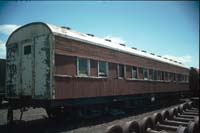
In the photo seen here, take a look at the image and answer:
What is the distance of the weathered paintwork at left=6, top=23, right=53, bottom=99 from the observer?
7965mm

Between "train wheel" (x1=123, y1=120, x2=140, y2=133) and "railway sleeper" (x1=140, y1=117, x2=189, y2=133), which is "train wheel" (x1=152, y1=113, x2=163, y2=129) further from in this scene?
"train wheel" (x1=123, y1=120, x2=140, y2=133)

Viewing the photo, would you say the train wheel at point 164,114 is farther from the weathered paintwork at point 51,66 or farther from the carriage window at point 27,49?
the carriage window at point 27,49

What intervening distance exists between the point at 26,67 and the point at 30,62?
0.33 meters

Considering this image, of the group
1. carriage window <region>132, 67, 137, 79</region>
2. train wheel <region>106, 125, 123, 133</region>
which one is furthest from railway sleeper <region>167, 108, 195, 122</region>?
train wheel <region>106, 125, 123, 133</region>

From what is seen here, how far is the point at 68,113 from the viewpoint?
9531mm

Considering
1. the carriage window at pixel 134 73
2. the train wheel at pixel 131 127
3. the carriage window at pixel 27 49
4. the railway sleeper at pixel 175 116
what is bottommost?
the railway sleeper at pixel 175 116

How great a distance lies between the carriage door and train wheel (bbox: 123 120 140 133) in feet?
13.9

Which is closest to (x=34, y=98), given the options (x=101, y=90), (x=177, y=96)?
(x=101, y=90)

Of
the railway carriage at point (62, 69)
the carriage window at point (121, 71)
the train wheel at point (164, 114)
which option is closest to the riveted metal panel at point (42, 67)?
the railway carriage at point (62, 69)

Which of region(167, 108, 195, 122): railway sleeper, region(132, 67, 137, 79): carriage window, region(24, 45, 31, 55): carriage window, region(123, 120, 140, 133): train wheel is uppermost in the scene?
region(24, 45, 31, 55): carriage window

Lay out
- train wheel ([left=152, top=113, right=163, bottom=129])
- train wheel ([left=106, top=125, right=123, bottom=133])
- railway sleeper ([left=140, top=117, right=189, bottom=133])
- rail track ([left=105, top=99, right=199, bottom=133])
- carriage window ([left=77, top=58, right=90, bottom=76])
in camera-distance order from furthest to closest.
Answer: carriage window ([left=77, top=58, right=90, bottom=76]), train wheel ([left=152, top=113, right=163, bottom=129]), railway sleeper ([left=140, top=117, right=189, bottom=133]), rail track ([left=105, top=99, right=199, bottom=133]), train wheel ([left=106, top=125, right=123, bottom=133])

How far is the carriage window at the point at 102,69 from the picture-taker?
1014 cm

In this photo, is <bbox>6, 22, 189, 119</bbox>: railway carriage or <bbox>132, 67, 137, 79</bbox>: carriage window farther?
<bbox>132, 67, 137, 79</bbox>: carriage window

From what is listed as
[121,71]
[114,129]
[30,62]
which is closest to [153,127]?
[114,129]
